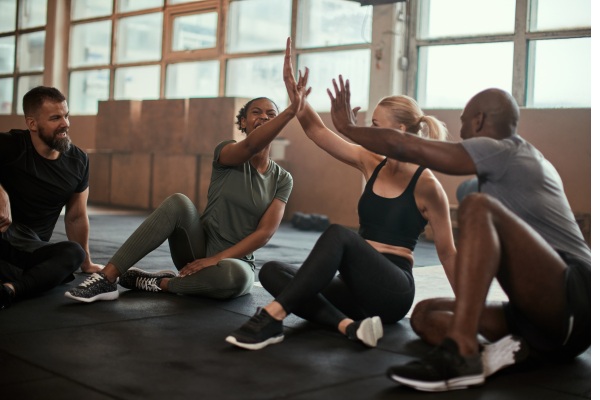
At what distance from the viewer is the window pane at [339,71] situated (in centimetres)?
852

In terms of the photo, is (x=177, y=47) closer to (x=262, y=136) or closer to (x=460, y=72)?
(x=460, y=72)

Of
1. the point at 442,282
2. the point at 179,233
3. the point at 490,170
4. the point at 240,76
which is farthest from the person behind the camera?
the point at 240,76

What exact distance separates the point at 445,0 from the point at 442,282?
4108mm

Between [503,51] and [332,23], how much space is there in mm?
2291

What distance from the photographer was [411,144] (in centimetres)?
247

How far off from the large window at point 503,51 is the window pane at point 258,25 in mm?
1976

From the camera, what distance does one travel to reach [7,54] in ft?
44.1

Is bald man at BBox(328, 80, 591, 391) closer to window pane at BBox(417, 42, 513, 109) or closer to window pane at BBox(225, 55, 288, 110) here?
window pane at BBox(417, 42, 513, 109)

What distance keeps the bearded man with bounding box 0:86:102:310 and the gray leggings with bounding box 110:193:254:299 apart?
0.32 meters

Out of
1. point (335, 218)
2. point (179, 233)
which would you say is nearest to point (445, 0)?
point (335, 218)

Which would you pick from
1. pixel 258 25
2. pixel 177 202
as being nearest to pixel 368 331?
pixel 177 202

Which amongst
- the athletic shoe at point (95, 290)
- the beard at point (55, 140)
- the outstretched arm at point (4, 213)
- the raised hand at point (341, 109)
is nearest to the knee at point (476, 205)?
the raised hand at point (341, 109)

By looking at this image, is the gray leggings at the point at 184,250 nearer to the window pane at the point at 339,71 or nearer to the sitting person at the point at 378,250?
the sitting person at the point at 378,250
